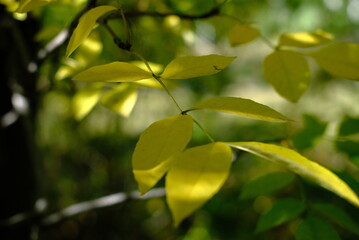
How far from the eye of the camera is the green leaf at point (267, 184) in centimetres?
60

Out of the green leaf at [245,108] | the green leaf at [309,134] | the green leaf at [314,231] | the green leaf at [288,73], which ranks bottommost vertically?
the green leaf at [309,134]

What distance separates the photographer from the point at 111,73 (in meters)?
0.39

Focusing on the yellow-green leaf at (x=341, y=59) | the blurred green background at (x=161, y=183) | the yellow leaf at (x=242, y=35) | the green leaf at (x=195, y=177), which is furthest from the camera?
the blurred green background at (x=161, y=183)

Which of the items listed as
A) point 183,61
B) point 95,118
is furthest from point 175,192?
point 95,118

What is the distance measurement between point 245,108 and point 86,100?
1.40ft

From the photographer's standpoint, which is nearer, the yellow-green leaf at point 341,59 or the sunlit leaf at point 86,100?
the yellow-green leaf at point 341,59

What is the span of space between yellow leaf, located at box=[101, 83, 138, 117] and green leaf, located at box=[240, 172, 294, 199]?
24cm

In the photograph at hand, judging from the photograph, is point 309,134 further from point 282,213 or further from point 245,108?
point 245,108

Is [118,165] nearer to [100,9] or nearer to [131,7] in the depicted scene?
[131,7]

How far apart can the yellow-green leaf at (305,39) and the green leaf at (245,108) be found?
26cm

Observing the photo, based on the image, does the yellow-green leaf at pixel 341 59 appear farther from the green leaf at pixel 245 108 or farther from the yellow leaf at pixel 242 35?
the green leaf at pixel 245 108

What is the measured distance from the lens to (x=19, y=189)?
→ 1091mm

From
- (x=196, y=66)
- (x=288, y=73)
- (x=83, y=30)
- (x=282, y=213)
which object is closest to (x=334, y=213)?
(x=282, y=213)

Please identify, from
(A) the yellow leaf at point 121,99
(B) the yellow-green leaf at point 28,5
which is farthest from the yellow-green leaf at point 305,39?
(B) the yellow-green leaf at point 28,5
